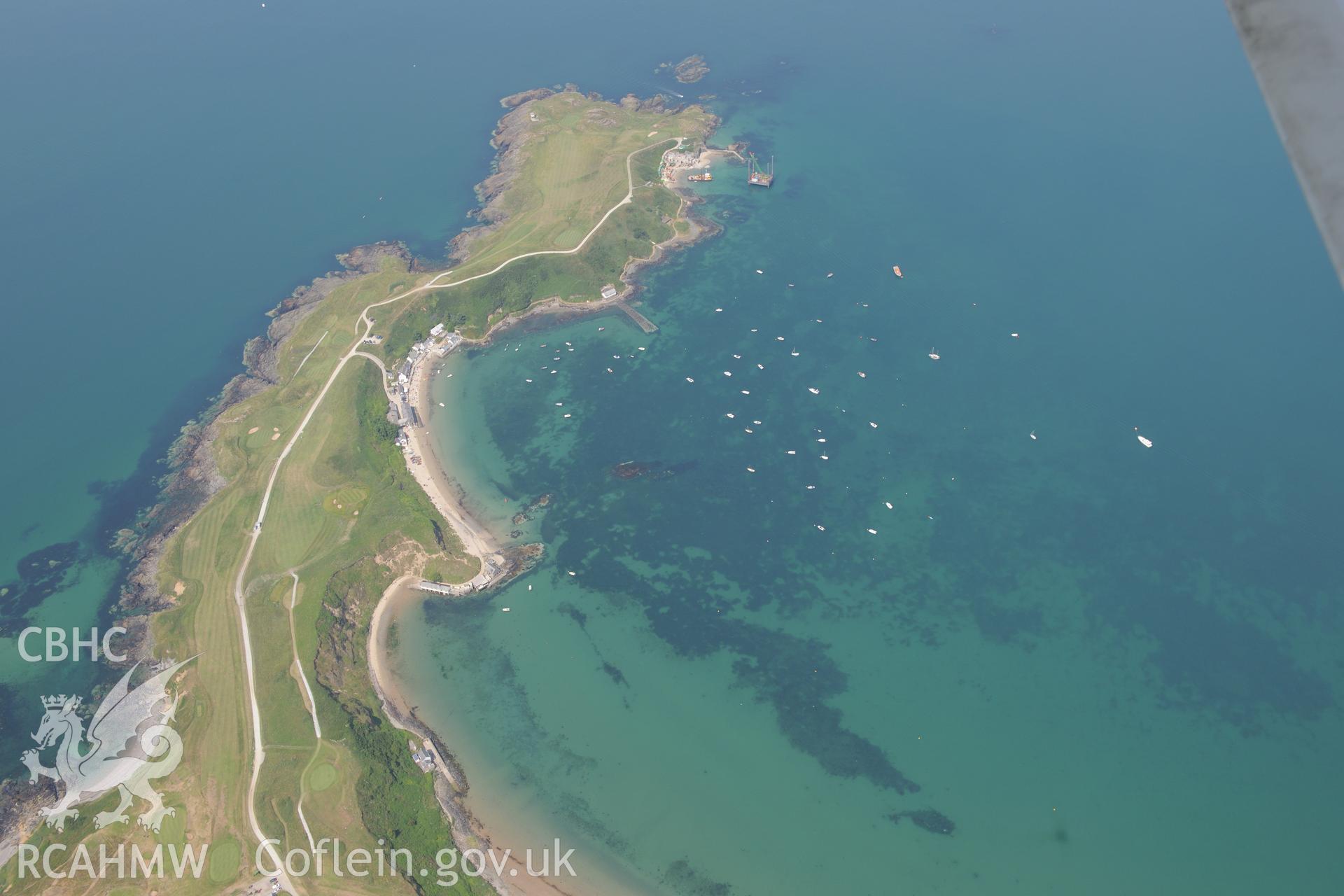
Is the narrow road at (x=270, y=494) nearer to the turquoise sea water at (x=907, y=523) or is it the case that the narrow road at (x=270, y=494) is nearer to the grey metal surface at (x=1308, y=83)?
the turquoise sea water at (x=907, y=523)

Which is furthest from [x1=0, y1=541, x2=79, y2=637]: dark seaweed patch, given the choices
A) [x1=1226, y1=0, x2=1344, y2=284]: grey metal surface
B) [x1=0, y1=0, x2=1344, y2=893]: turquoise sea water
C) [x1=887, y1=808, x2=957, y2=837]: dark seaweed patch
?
[x1=1226, y1=0, x2=1344, y2=284]: grey metal surface

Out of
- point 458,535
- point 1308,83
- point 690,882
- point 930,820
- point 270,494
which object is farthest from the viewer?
point 270,494

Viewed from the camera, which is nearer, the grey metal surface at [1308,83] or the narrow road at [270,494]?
the grey metal surface at [1308,83]

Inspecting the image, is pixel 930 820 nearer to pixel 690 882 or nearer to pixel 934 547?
pixel 690 882

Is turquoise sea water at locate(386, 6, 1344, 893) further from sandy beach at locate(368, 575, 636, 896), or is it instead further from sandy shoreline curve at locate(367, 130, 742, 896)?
sandy shoreline curve at locate(367, 130, 742, 896)

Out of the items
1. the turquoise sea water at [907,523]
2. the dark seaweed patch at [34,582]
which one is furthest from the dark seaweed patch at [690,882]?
the dark seaweed patch at [34,582]

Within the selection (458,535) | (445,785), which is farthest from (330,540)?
(445,785)
